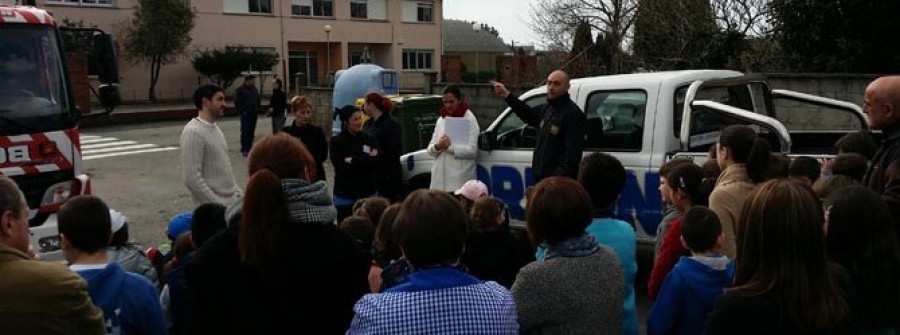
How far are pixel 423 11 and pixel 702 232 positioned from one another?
48257 mm

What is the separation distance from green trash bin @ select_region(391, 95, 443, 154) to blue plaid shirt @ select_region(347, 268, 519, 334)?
10.6 m

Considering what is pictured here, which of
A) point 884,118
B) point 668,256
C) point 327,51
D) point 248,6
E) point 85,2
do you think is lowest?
point 668,256

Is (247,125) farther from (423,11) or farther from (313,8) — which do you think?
(423,11)

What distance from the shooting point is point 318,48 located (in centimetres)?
4603

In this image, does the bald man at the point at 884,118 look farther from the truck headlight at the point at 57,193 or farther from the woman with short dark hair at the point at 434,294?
the truck headlight at the point at 57,193

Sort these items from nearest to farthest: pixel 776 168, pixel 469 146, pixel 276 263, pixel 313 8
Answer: pixel 276 263
pixel 776 168
pixel 469 146
pixel 313 8

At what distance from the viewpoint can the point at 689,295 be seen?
3.31 meters

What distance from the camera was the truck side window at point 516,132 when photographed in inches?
295

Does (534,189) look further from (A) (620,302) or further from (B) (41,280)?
(B) (41,280)

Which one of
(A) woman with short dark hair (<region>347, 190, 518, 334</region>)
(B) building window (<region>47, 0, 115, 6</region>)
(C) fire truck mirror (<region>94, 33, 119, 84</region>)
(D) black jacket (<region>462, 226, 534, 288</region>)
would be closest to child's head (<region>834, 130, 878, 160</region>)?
(D) black jacket (<region>462, 226, 534, 288</region>)

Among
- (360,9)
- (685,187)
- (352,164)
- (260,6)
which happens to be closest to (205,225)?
(685,187)

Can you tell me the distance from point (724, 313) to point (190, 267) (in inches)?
71.5

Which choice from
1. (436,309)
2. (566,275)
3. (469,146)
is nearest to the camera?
(436,309)

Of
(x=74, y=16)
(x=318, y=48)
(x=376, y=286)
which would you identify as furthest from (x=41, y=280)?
(x=318, y=48)
